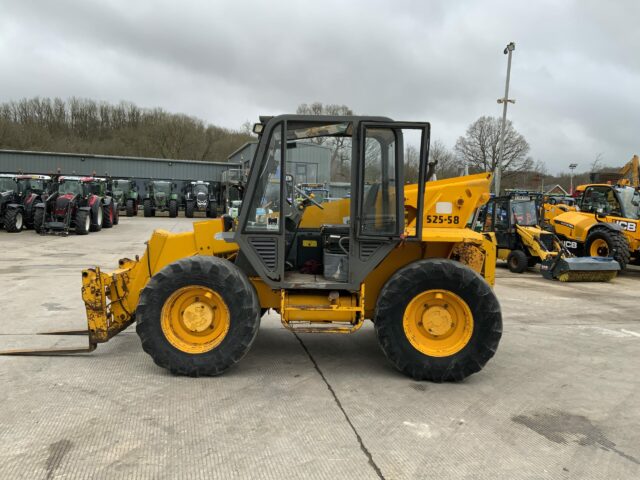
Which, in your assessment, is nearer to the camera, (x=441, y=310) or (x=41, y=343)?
(x=441, y=310)

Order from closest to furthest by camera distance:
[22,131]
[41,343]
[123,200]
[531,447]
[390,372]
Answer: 1. [531,447]
2. [390,372]
3. [41,343]
4. [123,200]
5. [22,131]

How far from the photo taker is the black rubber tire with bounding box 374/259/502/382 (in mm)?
4305

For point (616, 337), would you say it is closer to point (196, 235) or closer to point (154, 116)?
point (196, 235)

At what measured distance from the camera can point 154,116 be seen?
63.5 m

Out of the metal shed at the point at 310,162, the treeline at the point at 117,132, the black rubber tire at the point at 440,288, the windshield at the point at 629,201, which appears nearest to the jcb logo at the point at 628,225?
the windshield at the point at 629,201

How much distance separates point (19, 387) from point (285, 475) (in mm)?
2571

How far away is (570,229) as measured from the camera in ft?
45.1

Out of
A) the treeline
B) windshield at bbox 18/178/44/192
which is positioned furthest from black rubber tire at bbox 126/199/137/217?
the treeline

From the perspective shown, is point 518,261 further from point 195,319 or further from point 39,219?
point 39,219

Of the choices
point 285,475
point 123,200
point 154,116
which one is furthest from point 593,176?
point 154,116

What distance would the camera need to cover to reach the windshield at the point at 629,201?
1291cm

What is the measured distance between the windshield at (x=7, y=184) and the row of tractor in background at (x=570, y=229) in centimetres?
1813

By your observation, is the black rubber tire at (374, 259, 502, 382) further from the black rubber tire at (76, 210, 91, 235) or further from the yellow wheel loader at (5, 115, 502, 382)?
the black rubber tire at (76, 210, 91, 235)

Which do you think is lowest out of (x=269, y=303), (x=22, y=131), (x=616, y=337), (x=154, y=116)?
(x=616, y=337)
